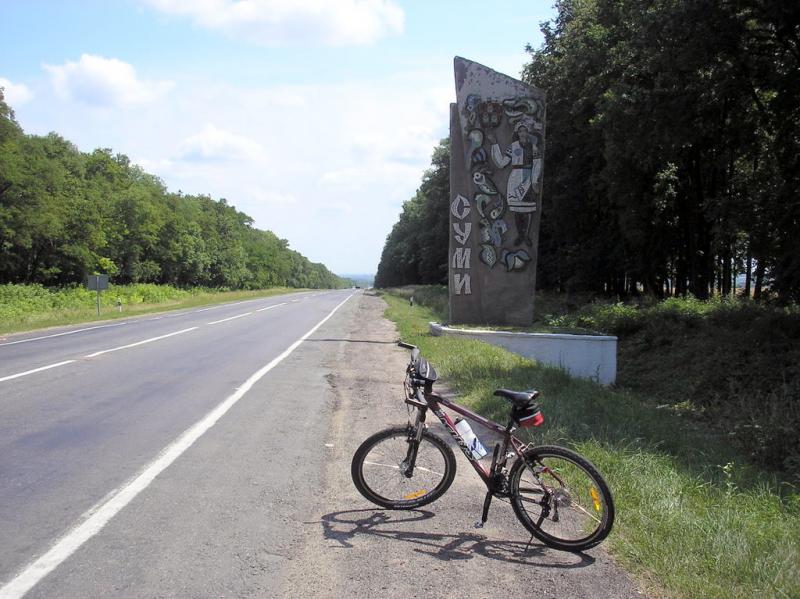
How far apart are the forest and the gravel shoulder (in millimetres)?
13237

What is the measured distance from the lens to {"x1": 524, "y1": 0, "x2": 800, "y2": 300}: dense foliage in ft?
53.4

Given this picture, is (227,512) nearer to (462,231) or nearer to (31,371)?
(31,371)

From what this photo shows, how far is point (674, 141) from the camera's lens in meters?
19.7

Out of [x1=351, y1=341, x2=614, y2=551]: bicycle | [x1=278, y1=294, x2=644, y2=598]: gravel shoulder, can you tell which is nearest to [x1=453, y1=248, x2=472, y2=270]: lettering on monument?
[x1=278, y1=294, x2=644, y2=598]: gravel shoulder

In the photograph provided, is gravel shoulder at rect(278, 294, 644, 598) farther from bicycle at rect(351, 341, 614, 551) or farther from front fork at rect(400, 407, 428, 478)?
front fork at rect(400, 407, 428, 478)

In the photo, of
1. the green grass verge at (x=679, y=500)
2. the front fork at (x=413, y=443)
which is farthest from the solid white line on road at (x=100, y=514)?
the green grass verge at (x=679, y=500)

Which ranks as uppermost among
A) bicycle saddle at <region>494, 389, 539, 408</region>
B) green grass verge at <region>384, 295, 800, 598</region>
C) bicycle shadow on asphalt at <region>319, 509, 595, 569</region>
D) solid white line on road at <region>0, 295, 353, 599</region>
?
bicycle saddle at <region>494, 389, 539, 408</region>

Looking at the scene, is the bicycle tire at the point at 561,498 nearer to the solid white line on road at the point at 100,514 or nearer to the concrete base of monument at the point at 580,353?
the solid white line on road at the point at 100,514

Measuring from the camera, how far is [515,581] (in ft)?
12.8

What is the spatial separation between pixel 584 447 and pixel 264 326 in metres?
19.4

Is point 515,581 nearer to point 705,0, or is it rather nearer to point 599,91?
point 705,0

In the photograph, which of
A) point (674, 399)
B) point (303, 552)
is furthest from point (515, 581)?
point (674, 399)

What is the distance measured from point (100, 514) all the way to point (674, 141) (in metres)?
19.3

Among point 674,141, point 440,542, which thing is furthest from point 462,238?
point 440,542
